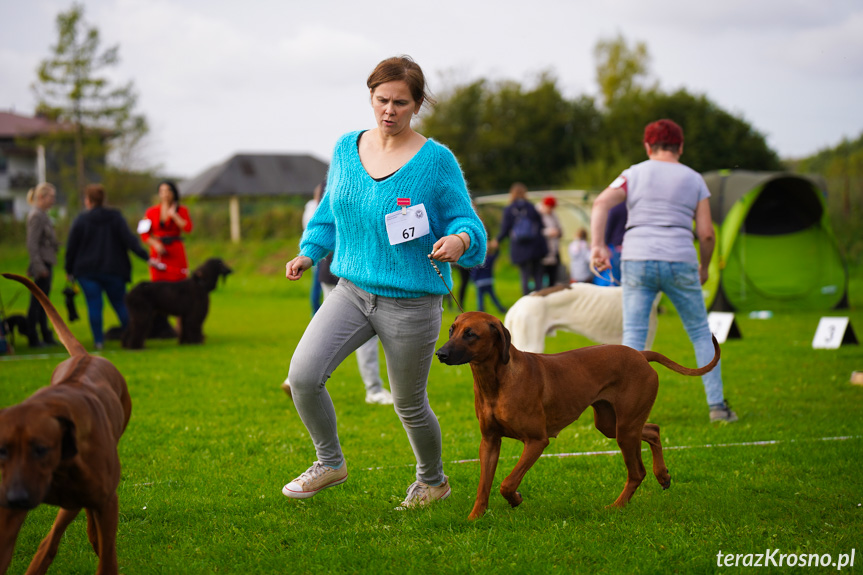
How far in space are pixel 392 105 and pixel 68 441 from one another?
1963mm

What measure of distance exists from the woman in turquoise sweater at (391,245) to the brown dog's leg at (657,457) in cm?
128

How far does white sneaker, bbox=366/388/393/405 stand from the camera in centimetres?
714

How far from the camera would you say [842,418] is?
6.15m

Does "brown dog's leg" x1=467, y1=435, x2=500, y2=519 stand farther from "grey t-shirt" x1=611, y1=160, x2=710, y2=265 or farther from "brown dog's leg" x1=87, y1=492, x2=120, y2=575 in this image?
"grey t-shirt" x1=611, y1=160, x2=710, y2=265

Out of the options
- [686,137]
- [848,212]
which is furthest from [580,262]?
[686,137]

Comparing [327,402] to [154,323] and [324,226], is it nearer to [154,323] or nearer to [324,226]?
[324,226]

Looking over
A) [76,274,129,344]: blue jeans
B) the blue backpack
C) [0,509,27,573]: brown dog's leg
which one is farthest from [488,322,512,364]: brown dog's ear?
the blue backpack

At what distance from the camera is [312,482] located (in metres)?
3.98

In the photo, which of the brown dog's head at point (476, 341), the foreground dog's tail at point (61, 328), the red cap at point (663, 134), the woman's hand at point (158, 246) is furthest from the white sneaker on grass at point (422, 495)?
the woman's hand at point (158, 246)

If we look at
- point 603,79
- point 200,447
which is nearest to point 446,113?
point 603,79

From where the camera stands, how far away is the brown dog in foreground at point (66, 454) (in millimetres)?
2488

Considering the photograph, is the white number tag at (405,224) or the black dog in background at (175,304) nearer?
→ the white number tag at (405,224)

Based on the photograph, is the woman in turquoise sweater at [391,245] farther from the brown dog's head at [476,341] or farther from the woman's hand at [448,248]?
the brown dog's head at [476,341]

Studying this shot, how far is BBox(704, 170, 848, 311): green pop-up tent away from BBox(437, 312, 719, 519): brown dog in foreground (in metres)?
11.0
